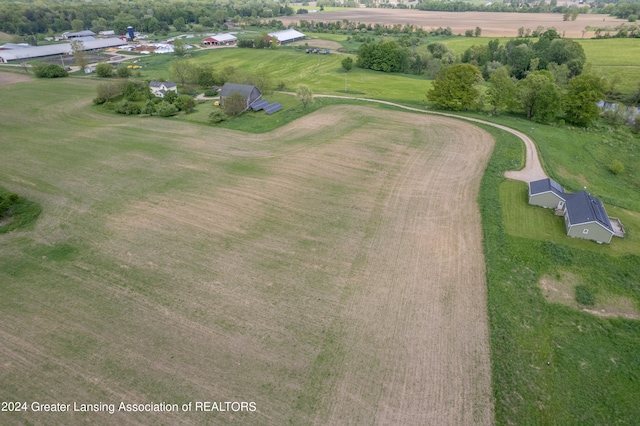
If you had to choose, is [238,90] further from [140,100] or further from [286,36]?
[286,36]

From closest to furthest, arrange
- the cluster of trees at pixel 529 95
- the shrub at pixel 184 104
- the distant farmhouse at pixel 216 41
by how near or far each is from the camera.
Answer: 1. the cluster of trees at pixel 529 95
2. the shrub at pixel 184 104
3. the distant farmhouse at pixel 216 41

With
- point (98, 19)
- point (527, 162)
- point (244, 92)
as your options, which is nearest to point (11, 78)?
point (244, 92)

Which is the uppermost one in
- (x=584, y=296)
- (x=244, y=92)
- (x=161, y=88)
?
(x=161, y=88)

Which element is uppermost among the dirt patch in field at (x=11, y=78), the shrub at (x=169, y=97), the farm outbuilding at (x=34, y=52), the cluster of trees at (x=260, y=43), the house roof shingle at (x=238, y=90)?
the farm outbuilding at (x=34, y=52)

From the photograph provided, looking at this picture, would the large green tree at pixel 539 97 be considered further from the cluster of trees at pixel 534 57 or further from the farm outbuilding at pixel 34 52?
the farm outbuilding at pixel 34 52

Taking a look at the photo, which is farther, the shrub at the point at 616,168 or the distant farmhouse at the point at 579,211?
the shrub at the point at 616,168

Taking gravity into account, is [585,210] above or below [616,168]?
above

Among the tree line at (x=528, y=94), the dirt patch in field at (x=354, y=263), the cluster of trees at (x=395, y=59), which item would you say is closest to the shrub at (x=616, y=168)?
the dirt patch in field at (x=354, y=263)
